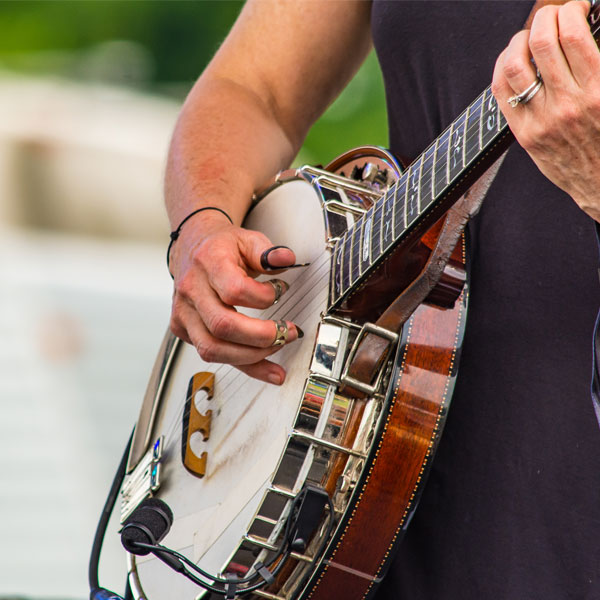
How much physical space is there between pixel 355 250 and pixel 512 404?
31 cm

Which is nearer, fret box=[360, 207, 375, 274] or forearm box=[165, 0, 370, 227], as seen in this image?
fret box=[360, 207, 375, 274]

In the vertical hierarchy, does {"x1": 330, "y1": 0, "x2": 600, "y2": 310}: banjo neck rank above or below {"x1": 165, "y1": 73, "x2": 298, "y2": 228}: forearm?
below

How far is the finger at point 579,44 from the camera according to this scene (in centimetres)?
90

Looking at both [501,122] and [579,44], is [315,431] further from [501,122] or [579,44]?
[579,44]

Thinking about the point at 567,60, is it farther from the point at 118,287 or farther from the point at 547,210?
the point at 118,287

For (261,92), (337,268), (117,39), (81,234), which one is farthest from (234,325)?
(117,39)

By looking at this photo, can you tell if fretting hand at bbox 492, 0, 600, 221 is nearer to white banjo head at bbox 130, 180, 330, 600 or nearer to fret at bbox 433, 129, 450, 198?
fret at bbox 433, 129, 450, 198

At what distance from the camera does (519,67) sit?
96 cm

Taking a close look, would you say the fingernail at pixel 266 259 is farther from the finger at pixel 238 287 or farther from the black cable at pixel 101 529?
the black cable at pixel 101 529

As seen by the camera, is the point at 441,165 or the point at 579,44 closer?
the point at 579,44

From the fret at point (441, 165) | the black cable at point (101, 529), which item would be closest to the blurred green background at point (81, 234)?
the black cable at point (101, 529)

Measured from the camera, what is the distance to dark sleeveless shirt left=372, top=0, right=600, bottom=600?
1.17m

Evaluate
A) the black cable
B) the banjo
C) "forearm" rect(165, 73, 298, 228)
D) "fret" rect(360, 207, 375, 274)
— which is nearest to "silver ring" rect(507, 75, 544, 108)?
the banjo

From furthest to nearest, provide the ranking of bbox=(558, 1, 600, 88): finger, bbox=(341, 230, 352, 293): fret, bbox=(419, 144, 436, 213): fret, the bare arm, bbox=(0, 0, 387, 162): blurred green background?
bbox=(0, 0, 387, 162): blurred green background, the bare arm, bbox=(341, 230, 352, 293): fret, bbox=(419, 144, 436, 213): fret, bbox=(558, 1, 600, 88): finger
